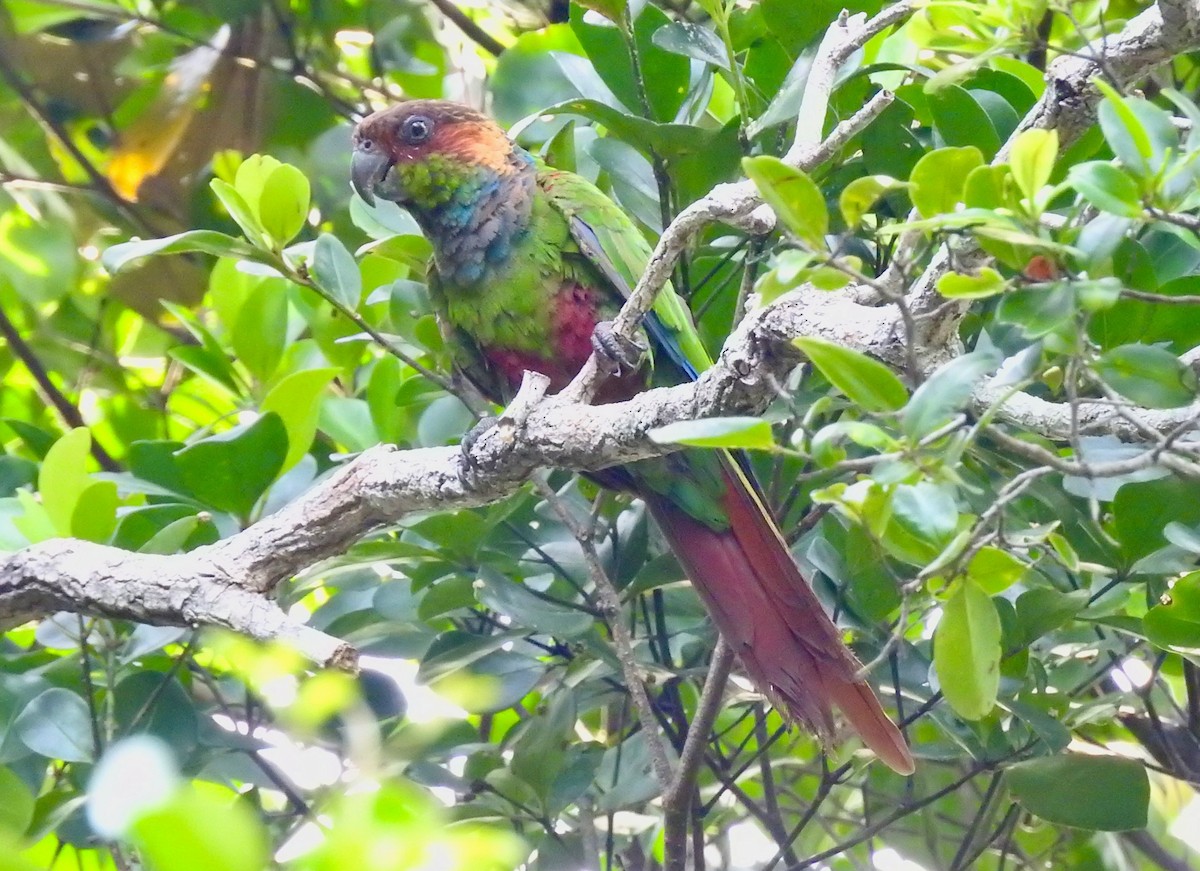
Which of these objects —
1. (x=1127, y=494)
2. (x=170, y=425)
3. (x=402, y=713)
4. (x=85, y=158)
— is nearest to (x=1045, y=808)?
(x=1127, y=494)

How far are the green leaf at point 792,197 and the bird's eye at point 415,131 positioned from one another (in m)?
1.17

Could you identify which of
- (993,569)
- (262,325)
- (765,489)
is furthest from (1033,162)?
(262,325)

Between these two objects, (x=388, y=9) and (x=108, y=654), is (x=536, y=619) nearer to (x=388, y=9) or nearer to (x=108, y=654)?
(x=108, y=654)

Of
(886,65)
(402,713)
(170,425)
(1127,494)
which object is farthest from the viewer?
(170,425)

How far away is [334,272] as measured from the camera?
162 cm

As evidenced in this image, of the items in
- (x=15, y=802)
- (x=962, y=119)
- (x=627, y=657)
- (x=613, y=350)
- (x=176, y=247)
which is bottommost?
(x=15, y=802)

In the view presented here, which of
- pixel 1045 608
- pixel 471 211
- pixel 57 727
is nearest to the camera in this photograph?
pixel 1045 608

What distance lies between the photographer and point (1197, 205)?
1.06 meters

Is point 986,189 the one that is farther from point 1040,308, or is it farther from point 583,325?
point 583,325

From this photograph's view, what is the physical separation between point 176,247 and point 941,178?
0.98 m

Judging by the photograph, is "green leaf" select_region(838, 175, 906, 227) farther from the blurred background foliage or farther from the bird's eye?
the bird's eye

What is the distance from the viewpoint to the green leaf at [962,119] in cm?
131

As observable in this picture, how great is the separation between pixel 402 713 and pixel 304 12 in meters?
1.62

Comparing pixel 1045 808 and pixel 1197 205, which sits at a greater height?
pixel 1197 205
